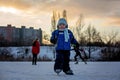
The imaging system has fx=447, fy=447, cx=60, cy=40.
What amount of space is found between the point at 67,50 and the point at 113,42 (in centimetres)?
4587

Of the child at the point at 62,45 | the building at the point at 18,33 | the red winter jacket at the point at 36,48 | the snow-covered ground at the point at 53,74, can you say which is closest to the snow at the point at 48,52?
the red winter jacket at the point at 36,48

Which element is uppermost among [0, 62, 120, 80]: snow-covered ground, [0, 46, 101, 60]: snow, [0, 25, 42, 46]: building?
[0, 25, 42, 46]: building

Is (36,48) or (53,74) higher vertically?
(36,48)

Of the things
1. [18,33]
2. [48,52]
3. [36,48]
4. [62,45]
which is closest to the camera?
[62,45]

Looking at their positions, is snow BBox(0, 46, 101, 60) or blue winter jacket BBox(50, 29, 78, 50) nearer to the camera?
blue winter jacket BBox(50, 29, 78, 50)

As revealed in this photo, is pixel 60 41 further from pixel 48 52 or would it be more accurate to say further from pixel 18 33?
pixel 18 33

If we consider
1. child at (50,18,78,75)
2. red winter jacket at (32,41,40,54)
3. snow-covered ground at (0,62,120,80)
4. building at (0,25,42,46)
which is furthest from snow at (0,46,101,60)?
building at (0,25,42,46)

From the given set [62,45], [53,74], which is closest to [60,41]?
[62,45]

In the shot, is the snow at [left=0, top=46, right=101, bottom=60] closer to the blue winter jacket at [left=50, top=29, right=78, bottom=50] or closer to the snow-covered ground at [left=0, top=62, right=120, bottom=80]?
the snow-covered ground at [left=0, top=62, right=120, bottom=80]

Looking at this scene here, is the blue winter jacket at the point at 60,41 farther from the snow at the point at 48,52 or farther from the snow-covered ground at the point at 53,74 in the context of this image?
the snow at the point at 48,52

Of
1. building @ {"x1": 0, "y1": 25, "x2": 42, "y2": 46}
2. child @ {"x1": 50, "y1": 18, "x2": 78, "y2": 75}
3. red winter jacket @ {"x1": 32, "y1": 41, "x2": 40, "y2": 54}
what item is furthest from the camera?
building @ {"x1": 0, "y1": 25, "x2": 42, "y2": 46}

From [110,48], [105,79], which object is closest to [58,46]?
[105,79]

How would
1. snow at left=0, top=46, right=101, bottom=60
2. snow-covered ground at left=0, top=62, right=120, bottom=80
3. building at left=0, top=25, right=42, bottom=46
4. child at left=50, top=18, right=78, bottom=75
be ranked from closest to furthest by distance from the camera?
snow-covered ground at left=0, top=62, right=120, bottom=80 < child at left=50, top=18, right=78, bottom=75 < snow at left=0, top=46, right=101, bottom=60 < building at left=0, top=25, right=42, bottom=46

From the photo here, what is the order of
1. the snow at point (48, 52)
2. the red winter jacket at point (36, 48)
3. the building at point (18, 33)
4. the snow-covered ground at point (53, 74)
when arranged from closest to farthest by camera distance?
the snow-covered ground at point (53, 74) < the red winter jacket at point (36, 48) < the snow at point (48, 52) < the building at point (18, 33)
